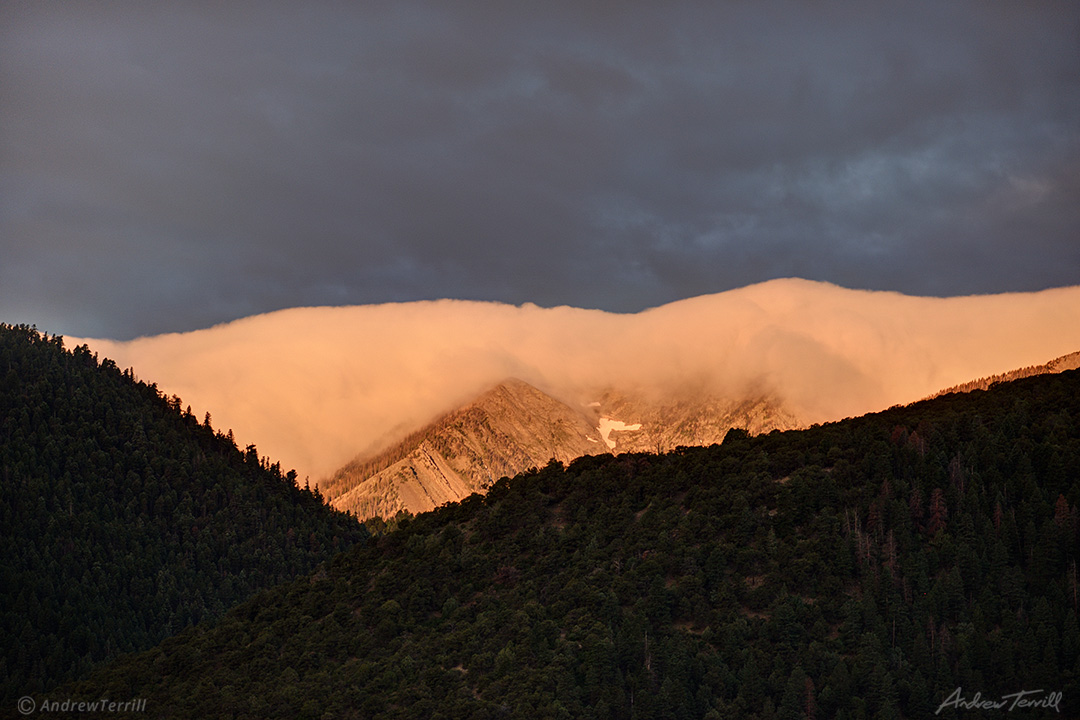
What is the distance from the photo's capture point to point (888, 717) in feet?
655

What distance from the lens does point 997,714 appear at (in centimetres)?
19962

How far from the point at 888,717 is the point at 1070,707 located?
90.3 ft

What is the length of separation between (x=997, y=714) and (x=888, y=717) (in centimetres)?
1667

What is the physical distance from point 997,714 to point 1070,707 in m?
10.9

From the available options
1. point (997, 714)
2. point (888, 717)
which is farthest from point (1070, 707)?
point (888, 717)

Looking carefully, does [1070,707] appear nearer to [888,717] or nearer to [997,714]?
[997,714]

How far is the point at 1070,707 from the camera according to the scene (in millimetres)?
198750
